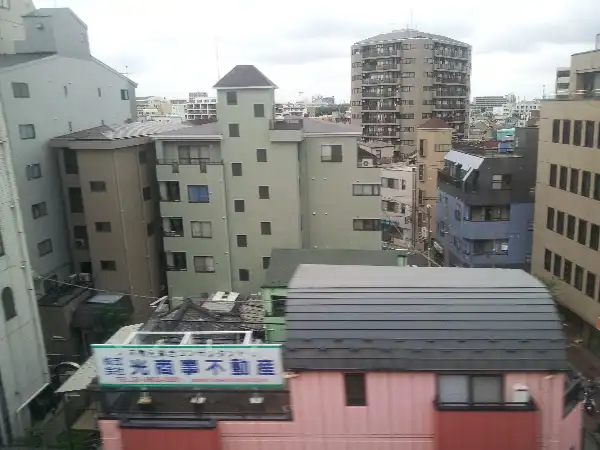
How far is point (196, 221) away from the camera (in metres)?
32.9

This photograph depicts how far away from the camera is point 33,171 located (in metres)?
30.5

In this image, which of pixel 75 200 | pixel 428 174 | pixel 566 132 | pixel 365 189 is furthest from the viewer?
pixel 428 174

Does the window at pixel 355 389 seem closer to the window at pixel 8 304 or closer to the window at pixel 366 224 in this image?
the window at pixel 8 304

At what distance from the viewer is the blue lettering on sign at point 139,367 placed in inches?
448

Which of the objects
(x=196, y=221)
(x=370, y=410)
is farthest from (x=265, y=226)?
(x=370, y=410)

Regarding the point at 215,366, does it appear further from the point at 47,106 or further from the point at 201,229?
the point at 47,106

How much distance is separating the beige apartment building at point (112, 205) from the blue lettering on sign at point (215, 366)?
21.9 meters

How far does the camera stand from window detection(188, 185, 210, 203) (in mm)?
32375

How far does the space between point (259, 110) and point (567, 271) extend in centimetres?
2134

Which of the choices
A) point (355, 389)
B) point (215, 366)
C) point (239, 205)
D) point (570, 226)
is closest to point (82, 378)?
point (215, 366)

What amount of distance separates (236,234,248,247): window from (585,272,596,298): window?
20.5m

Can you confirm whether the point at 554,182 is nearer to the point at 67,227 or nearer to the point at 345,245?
the point at 345,245

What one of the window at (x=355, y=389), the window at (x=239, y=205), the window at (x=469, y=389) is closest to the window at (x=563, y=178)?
the window at (x=239, y=205)

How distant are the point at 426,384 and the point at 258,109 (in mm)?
23388
